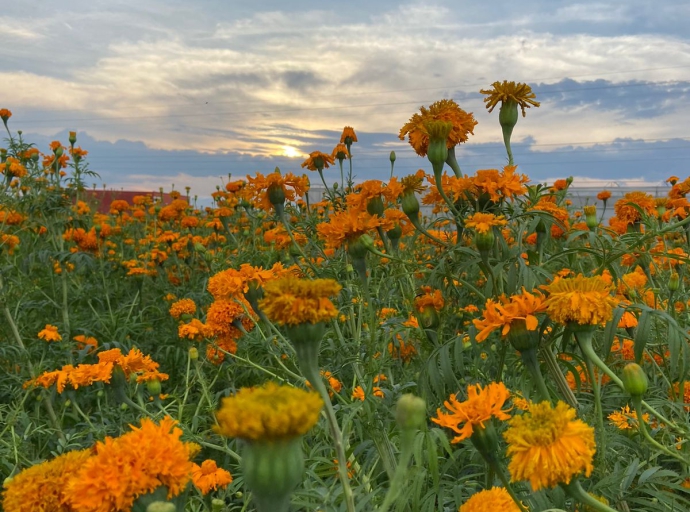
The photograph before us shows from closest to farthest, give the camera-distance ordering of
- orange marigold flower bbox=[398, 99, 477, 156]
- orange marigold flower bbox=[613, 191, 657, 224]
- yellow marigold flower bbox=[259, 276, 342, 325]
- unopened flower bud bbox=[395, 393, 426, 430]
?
unopened flower bud bbox=[395, 393, 426, 430] < yellow marigold flower bbox=[259, 276, 342, 325] < orange marigold flower bbox=[398, 99, 477, 156] < orange marigold flower bbox=[613, 191, 657, 224]

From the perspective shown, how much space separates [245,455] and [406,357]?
6.39ft

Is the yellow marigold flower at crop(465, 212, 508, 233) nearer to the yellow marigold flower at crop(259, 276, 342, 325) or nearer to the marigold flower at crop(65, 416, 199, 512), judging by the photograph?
the yellow marigold flower at crop(259, 276, 342, 325)

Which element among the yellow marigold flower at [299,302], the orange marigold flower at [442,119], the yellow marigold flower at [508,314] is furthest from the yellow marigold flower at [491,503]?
the orange marigold flower at [442,119]

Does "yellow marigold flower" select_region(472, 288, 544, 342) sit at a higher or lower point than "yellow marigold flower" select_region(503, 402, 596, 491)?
higher

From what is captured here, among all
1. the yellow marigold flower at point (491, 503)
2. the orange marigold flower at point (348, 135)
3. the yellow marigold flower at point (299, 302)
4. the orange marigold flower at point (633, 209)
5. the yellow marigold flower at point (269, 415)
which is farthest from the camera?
the orange marigold flower at point (348, 135)

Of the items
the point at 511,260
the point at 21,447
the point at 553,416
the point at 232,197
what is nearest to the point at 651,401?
the point at 511,260

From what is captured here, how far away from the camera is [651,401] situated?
1803 millimetres

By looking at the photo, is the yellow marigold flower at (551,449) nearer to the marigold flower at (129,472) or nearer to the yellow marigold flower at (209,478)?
the marigold flower at (129,472)

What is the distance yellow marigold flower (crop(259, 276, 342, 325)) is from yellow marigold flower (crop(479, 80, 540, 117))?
134 cm

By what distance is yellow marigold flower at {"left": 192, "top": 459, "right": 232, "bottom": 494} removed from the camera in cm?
143

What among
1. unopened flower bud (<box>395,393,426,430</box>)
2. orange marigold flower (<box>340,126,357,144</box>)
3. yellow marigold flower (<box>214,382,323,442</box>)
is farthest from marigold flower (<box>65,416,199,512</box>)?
orange marigold flower (<box>340,126,357,144</box>)

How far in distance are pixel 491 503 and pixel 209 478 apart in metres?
0.78

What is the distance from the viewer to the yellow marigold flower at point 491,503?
1.05m

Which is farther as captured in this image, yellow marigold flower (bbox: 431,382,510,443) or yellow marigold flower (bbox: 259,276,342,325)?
yellow marigold flower (bbox: 431,382,510,443)
